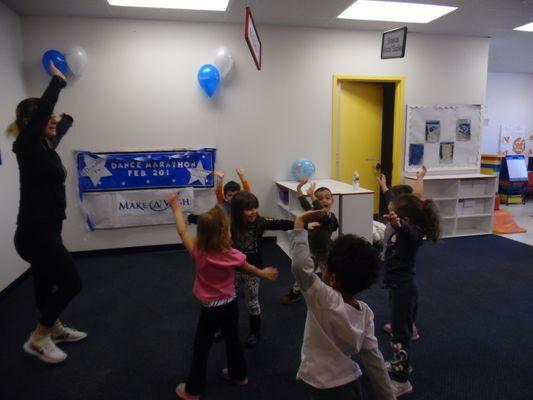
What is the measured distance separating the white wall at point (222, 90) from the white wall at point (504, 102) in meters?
3.17

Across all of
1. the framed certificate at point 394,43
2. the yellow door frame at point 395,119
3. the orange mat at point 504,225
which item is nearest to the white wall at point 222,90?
the yellow door frame at point 395,119

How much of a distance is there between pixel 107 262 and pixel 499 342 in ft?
11.9

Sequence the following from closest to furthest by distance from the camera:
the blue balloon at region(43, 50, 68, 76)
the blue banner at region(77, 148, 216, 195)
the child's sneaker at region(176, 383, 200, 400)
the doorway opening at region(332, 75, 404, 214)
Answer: the child's sneaker at region(176, 383, 200, 400), the blue balloon at region(43, 50, 68, 76), the blue banner at region(77, 148, 216, 195), the doorway opening at region(332, 75, 404, 214)

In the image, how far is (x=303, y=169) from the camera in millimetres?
4281

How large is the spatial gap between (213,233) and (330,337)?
2.23 feet

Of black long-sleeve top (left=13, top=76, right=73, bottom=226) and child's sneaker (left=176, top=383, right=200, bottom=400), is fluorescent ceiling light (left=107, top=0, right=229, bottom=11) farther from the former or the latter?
child's sneaker (left=176, top=383, right=200, bottom=400)

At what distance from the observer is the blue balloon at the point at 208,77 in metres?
3.87

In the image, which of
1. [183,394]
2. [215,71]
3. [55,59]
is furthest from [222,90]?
[183,394]

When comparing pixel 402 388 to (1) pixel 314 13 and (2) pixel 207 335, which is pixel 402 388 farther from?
(1) pixel 314 13

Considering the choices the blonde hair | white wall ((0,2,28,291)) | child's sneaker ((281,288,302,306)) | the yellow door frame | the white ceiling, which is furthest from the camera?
the yellow door frame

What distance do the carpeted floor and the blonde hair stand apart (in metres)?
0.81

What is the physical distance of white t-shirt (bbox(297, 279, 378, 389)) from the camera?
1122 millimetres

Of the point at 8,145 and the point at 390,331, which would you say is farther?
the point at 8,145

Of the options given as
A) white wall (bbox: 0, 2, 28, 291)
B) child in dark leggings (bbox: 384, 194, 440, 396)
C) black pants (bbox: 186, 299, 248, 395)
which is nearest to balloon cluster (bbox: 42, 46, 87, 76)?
white wall (bbox: 0, 2, 28, 291)
